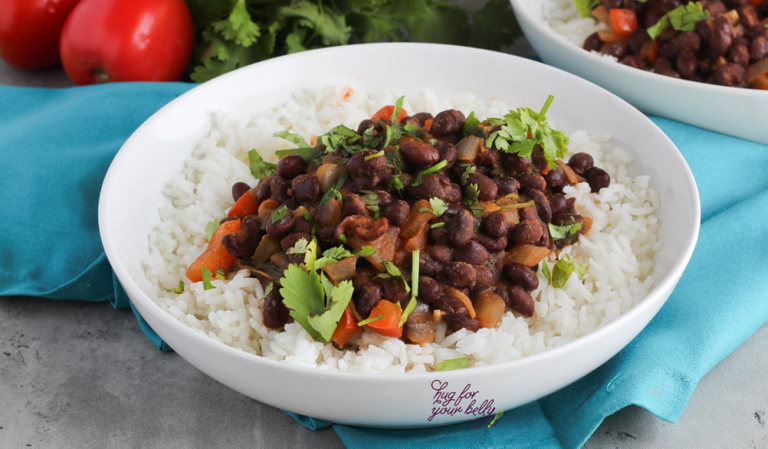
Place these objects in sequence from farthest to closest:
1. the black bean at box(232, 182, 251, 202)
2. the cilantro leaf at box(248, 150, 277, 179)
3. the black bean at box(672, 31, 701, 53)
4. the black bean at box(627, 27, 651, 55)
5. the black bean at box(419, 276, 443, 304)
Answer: the black bean at box(627, 27, 651, 55) < the black bean at box(672, 31, 701, 53) < the cilantro leaf at box(248, 150, 277, 179) < the black bean at box(232, 182, 251, 202) < the black bean at box(419, 276, 443, 304)

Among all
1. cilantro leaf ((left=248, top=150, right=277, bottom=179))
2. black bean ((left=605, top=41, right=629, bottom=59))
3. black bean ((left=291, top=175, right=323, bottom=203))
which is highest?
black bean ((left=291, top=175, right=323, bottom=203))

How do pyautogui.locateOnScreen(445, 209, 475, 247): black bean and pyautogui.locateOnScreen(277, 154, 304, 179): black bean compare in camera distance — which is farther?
pyautogui.locateOnScreen(277, 154, 304, 179): black bean

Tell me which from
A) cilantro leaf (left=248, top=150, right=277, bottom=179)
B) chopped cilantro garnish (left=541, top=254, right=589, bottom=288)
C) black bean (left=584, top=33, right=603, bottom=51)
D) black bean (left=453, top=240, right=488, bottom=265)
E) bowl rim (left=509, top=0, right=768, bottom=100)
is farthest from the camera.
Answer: black bean (left=584, top=33, right=603, bottom=51)

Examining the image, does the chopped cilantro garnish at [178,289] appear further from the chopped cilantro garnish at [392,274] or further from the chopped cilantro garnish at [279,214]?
the chopped cilantro garnish at [392,274]

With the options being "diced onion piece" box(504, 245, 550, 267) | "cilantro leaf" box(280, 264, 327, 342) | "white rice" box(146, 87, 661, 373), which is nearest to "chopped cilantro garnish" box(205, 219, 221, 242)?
"white rice" box(146, 87, 661, 373)

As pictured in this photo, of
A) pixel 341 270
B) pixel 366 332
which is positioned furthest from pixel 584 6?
pixel 366 332

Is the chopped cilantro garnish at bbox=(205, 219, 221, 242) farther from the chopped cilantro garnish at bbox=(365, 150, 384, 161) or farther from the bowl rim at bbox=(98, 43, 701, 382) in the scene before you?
the chopped cilantro garnish at bbox=(365, 150, 384, 161)
